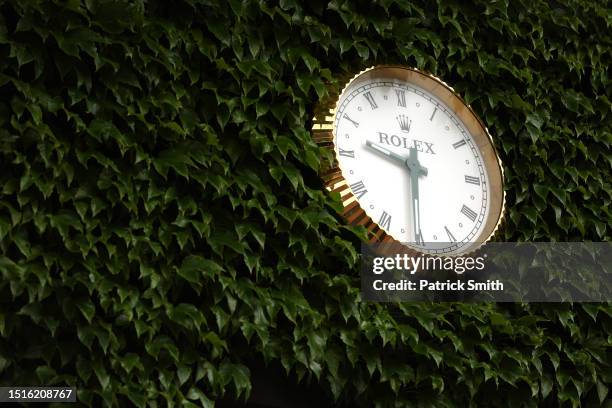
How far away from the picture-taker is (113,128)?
325 cm

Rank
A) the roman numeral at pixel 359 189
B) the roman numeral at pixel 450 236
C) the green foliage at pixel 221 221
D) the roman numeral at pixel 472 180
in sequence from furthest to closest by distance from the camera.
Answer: the roman numeral at pixel 472 180 < the roman numeral at pixel 450 236 < the roman numeral at pixel 359 189 < the green foliage at pixel 221 221

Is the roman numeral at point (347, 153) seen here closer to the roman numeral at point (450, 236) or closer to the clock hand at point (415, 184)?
the clock hand at point (415, 184)

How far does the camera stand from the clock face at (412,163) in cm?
366

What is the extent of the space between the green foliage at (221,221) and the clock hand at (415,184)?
0.79 feet

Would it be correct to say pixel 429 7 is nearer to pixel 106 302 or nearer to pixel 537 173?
A: pixel 537 173

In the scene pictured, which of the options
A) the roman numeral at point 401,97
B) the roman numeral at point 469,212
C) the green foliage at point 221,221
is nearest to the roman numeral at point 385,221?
the green foliage at point 221,221

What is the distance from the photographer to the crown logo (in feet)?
12.5

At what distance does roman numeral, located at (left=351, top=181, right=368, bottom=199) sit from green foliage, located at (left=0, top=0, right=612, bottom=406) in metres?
0.11

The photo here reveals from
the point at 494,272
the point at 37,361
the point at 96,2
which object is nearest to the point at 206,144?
the point at 96,2

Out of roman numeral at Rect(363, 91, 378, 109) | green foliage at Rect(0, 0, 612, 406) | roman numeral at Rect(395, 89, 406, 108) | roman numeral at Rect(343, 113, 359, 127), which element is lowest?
green foliage at Rect(0, 0, 612, 406)

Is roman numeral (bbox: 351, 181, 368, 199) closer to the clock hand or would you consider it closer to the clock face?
the clock face

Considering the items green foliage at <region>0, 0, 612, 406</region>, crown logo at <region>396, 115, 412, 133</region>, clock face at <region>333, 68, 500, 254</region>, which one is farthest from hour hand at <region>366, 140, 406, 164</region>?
green foliage at <region>0, 0, 612, 406</region>

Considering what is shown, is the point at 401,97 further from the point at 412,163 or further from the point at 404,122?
the point at 412,163

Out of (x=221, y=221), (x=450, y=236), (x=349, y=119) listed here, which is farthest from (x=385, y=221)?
(x=221, y=221)
